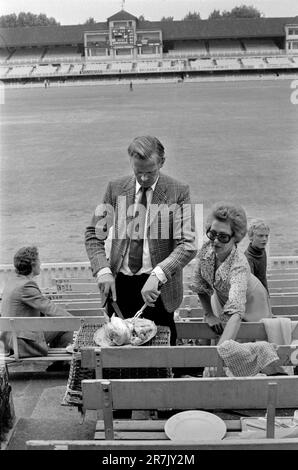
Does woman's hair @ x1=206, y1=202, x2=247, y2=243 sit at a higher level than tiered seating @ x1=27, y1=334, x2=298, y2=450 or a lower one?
higher

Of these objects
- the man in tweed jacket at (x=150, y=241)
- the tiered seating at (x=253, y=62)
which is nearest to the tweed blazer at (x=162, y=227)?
the man in tweed jacket at (x=150, y=241)

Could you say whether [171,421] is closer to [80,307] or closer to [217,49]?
[80,307]

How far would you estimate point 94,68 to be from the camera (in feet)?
223

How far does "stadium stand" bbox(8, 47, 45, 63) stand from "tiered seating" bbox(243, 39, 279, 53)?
25.3 m

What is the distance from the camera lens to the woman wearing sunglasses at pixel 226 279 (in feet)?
10.1

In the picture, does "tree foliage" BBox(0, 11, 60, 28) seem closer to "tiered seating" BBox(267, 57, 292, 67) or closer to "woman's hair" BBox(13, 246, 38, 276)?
"tiered seating" BBox(267, 57, 292, 67)

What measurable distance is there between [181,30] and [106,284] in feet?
253

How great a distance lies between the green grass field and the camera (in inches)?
Answer: 407

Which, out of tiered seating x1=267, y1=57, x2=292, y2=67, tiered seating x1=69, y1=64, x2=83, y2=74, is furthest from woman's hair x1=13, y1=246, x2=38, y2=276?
tiered seating x1=69, y1=64, x2=83, y2=74

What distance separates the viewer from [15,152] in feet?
61.2

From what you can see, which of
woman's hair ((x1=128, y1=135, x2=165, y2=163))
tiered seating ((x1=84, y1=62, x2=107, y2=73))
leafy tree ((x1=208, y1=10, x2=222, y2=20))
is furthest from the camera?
leafy tree ((x1=208, y1=10, x2=222, y2=20))

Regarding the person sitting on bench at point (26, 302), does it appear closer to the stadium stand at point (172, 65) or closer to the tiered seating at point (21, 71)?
the stadium stand at point (172, 65)

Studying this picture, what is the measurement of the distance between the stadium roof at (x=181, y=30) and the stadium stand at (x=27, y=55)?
932 mm
